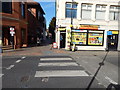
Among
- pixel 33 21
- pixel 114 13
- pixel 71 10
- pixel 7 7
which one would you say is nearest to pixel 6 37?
pixel 7 7

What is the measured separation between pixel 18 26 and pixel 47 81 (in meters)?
14.1

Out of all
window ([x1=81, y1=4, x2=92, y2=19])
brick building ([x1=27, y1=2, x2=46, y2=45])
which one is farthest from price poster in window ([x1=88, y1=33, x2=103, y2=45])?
brick building ([x1=27, y1=2, x2=46, y2=45])

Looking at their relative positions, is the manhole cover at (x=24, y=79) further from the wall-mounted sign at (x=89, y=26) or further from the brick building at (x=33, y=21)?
the brick building at (x=33, y=21)

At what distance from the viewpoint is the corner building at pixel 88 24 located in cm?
1688

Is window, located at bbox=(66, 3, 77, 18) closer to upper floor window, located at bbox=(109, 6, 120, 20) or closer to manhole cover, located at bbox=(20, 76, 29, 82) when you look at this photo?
upper floor window, located at bbox=(109, 6, 120, 20)

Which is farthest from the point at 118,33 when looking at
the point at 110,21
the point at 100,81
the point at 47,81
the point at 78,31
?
the point at 47,81

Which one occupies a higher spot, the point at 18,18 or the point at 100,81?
the point at 18,18

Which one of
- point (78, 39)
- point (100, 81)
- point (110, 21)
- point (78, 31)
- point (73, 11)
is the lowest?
point (100, 81)

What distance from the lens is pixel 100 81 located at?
5535 mm

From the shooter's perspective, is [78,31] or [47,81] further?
[78,31]

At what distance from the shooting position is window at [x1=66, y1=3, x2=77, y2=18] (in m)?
17.0

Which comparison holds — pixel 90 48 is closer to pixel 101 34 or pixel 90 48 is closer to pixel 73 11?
pixel 101 34

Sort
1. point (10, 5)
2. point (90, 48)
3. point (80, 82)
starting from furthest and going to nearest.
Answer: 1. point (90, 48)
2. point (10, 5)
3. point (80, 82)

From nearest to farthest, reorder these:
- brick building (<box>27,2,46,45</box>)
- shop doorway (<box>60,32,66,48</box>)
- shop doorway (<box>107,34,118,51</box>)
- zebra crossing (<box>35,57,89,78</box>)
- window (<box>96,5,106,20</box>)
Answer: zebra crossing (<box>35,57,89,78</box>) → window (<box>96,5,106,20</box>) → shop doorway (<box>60,32,66,48</box>) → shop doorway (<box>107,34,118,51</box>) → brick building (<box>27,2,46,45</box>)
